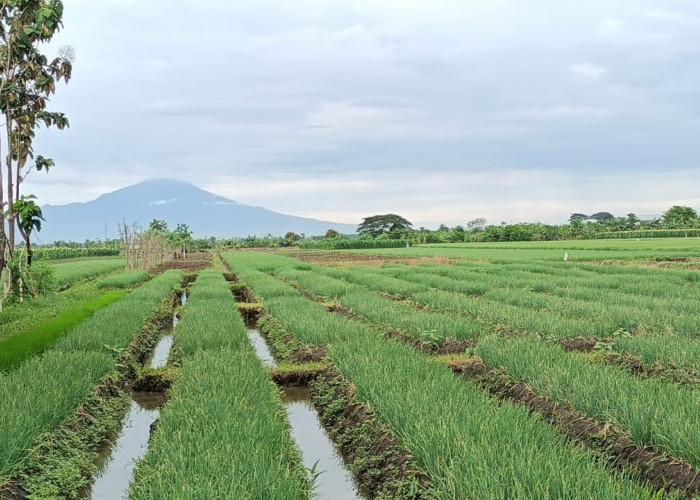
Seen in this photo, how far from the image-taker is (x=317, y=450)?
4469 mm

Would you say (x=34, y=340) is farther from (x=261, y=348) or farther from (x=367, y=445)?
(x=367, y=445)

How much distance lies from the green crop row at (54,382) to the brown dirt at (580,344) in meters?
5.28

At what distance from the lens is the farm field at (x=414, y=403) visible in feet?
9.48

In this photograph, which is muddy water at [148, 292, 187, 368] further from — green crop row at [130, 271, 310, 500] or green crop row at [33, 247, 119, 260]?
green crop row at [33, 247, 119, 260]

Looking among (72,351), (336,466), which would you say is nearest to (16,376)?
(72,351)

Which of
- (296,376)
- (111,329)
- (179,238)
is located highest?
(179,238)

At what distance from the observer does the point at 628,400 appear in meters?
3.80

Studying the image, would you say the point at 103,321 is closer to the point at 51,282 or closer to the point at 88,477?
the point at 88,477

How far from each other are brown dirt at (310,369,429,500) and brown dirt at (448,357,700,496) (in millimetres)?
1164

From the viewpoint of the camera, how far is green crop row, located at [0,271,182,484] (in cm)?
347

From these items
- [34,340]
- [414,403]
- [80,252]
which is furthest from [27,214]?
[80,252]

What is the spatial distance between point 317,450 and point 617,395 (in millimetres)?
2358

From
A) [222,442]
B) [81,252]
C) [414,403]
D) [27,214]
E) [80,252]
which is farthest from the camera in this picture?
[81,252]

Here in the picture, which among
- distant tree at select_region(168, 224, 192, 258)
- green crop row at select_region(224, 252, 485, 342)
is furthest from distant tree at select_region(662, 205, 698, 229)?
green crop row at select_region(224, 252, 485, 342)
